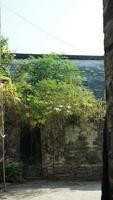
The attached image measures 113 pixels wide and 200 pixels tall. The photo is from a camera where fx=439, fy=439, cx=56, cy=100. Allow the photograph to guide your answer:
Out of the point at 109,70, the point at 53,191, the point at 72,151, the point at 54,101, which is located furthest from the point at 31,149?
the point at 109,70

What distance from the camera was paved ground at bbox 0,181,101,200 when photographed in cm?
848

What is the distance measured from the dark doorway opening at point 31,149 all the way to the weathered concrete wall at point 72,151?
23 centimetres

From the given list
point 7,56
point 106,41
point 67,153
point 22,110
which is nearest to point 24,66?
point 7,56

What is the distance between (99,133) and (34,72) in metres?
5.34

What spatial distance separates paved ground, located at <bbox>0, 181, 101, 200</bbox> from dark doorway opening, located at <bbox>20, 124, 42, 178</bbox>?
86 centimetres

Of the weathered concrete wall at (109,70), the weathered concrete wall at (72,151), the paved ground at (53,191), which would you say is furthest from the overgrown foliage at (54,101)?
the weathered concrete wall at (109,70)

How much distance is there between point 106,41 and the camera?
2.04 m

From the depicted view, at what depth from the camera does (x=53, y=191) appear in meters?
9.20

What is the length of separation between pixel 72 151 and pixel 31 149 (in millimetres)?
1146

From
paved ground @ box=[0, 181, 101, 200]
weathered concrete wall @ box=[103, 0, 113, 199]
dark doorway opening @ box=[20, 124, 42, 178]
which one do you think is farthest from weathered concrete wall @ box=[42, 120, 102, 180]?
weathered concrete wall @ box=[103, 0, 113, 199]

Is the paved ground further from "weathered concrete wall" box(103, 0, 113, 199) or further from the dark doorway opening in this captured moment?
"weathered concrete wall" box(103, 0, 113, 199)

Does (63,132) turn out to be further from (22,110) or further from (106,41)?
(106,41)

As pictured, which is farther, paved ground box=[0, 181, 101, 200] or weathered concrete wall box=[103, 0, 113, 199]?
paved ground box=[0, 181, 101, 200]

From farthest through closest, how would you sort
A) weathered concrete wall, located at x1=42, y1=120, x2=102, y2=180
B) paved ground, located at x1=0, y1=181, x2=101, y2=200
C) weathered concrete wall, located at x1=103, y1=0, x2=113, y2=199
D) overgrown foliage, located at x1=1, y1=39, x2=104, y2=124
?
overgrown foliage, located at x1=1, y1=39, x2=104, y2=124, weathered concrete wall, located at x1=42, y1=120, x2=102, y2=180, paved ground, located at x1=0, y1=181, x2=101, y2=200, weathered concrete wall, located at x1=103, y1=0, x2=113, y2=199
